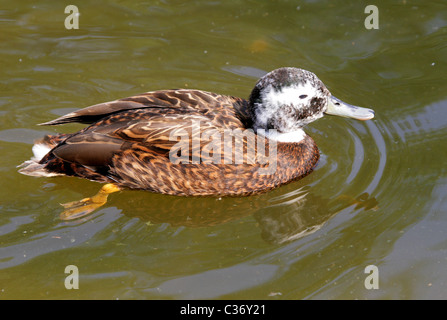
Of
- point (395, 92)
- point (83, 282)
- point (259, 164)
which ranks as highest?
Result: point (395, 92)

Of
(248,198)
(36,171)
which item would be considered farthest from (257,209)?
(36,171)

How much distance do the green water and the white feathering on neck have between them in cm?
45

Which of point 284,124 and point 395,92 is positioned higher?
point 395,92

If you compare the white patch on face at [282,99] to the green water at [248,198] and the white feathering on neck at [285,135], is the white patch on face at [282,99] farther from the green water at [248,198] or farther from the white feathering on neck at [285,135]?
the green water at [248,198]

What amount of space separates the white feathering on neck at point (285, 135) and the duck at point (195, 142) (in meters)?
0.01

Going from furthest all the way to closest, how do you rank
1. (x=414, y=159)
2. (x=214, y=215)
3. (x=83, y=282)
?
(x=414, y=159) → (x=214, y=215) → (x=83, y=282)

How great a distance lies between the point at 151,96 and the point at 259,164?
54.7 inches

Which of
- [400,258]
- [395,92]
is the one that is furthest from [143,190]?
[395,92]

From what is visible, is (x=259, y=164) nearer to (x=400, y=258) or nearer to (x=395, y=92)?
(x=400, y=258)

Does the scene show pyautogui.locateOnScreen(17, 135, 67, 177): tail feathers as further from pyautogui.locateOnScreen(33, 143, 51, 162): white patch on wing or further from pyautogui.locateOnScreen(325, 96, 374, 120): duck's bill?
pyautogui.locateOnScreen(325, 96, 374, 120): duck's bill

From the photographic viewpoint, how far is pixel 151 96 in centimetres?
704

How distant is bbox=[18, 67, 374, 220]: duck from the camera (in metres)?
6.63

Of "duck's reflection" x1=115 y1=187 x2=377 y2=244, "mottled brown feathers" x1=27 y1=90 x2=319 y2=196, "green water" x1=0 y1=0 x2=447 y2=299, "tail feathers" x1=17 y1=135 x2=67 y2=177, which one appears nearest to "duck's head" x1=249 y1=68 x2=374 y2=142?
"mottled brown feathers" x1=27 y1=90 x2=319 y2=196

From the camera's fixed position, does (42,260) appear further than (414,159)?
No
